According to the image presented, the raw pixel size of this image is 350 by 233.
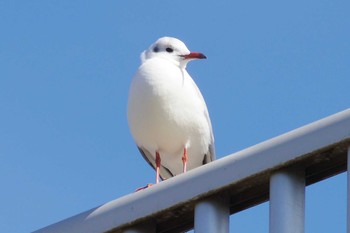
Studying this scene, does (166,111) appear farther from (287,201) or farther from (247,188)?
(287,201)

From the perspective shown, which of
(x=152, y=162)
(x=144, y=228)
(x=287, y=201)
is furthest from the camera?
(x=152, y=162)

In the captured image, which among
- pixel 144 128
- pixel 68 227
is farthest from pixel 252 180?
pixel 144 128

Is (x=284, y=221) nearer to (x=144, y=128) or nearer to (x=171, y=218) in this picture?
(x=171, y=218)

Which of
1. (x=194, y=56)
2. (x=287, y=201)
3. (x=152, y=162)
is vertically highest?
(x=194, y=56)

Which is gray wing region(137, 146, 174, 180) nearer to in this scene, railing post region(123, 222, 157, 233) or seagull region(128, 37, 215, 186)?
seagull region(128, 37, 215, 186)

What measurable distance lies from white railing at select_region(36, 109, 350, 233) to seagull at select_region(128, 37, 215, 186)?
5047 millimetres

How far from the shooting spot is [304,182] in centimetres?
425

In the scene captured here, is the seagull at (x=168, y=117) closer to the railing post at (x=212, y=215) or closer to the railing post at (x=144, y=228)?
the railing post at (x=144, y=228)

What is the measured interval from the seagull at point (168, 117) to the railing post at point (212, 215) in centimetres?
532

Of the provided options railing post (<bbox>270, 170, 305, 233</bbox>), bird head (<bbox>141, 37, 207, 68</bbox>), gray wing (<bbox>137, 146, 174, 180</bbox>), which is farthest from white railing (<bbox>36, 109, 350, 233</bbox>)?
bird head (<bbox>141, 37, 207, 68</bbox>)

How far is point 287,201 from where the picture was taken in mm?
4102

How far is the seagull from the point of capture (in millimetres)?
9781

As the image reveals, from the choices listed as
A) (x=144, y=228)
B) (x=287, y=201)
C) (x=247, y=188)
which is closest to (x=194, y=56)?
(x=144, y=228)

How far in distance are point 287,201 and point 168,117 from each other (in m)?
5.80
